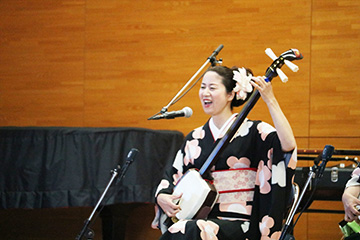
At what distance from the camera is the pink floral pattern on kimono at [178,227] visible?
2.36 meters

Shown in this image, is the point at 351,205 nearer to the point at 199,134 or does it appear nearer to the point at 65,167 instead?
the point at 199,134

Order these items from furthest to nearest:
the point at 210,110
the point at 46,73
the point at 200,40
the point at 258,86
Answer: the point at 46,73, the point at 200,40, the point at 210,110, the point at 258,86

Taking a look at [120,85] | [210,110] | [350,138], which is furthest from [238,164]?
[120,85]

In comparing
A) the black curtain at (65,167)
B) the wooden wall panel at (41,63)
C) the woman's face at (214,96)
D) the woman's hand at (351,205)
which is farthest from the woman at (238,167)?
the wooden wall panel at (41,63)

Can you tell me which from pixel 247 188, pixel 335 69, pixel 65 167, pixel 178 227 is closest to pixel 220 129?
pixel 247 188

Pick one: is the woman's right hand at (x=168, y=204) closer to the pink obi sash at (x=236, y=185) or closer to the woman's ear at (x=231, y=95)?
the pink obi sash at (x=236, y=185)

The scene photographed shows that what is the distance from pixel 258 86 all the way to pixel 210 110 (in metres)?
0.50

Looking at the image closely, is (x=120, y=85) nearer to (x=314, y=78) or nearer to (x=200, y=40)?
(x=200, y=40)

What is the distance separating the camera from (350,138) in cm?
457

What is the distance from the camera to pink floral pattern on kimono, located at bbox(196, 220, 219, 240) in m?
2.32

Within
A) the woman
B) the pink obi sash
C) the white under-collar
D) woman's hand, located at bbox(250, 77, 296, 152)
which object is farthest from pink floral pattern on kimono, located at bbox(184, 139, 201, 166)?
woman's hand, located at bbox(250, 77, 296, 152)

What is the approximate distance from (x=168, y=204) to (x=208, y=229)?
268 mm

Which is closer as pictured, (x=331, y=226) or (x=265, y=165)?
(x=265, y=165)

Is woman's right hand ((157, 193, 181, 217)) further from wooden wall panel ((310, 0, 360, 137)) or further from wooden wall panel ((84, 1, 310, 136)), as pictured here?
wooden wall panel ((310, 0, 360, 137))
